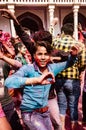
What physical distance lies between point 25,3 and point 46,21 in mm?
1898

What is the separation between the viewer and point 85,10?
24.8 meters

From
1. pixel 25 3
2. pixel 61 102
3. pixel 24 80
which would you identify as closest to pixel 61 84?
pixel 61 102

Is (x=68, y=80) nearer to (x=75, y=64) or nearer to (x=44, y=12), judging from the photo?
(x=75, y=64)

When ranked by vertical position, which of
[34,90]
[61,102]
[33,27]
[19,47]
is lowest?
[61,102]

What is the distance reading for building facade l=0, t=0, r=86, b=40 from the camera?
22516 mm

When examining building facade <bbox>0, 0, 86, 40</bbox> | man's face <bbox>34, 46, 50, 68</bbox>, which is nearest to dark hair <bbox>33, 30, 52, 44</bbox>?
man's face <bbox>34, 46, 50, 68</bbox>

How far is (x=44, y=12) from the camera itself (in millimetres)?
23688

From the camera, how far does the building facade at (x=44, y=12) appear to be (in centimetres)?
2252

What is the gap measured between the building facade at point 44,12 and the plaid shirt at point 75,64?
1721cm

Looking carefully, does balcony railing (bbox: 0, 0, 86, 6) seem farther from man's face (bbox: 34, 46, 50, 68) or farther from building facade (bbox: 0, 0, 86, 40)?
man's face (bbox: 34, 46, 50, 68)

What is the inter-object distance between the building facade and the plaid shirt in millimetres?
17208

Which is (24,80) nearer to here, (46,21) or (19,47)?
(19,47)

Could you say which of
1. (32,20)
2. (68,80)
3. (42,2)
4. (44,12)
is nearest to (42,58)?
(68,80)

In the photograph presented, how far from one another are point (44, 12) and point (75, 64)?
61.5 feet
